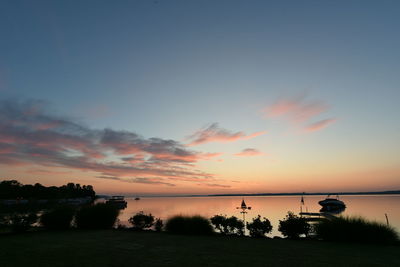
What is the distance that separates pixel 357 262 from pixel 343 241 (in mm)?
4993

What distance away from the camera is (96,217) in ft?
57.9

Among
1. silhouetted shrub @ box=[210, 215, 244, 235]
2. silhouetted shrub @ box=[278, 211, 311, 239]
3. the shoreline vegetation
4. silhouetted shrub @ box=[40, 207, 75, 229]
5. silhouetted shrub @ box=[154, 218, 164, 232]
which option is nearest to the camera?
the shoreline vegetation

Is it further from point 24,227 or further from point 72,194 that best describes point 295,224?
point 72,194

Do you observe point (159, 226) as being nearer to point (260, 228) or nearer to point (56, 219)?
point (260, 228)

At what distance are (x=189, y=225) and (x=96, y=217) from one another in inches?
283

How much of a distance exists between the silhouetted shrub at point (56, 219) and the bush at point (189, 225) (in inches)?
286

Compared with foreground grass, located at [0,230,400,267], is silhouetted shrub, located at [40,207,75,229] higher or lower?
higher

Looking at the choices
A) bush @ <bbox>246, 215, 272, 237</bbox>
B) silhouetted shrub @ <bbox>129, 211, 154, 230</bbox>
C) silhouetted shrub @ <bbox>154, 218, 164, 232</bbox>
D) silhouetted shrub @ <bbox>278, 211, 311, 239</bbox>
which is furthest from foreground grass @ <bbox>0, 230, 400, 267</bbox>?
silhouetted shrub @ <bbox>129, 211, 154, 230</bbox>

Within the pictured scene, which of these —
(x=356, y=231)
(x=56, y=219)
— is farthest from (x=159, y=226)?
(x=356, y=231)

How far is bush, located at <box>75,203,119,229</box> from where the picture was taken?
17.5m

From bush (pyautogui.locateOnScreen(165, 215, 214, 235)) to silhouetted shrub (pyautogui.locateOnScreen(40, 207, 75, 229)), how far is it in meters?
7.27

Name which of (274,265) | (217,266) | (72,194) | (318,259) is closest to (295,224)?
(318,259)

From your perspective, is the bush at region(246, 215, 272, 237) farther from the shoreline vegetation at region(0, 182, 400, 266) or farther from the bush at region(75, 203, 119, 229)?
the bush at region(75, 203, 119, 229)

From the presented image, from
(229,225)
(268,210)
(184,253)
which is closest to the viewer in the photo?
(184,253)
